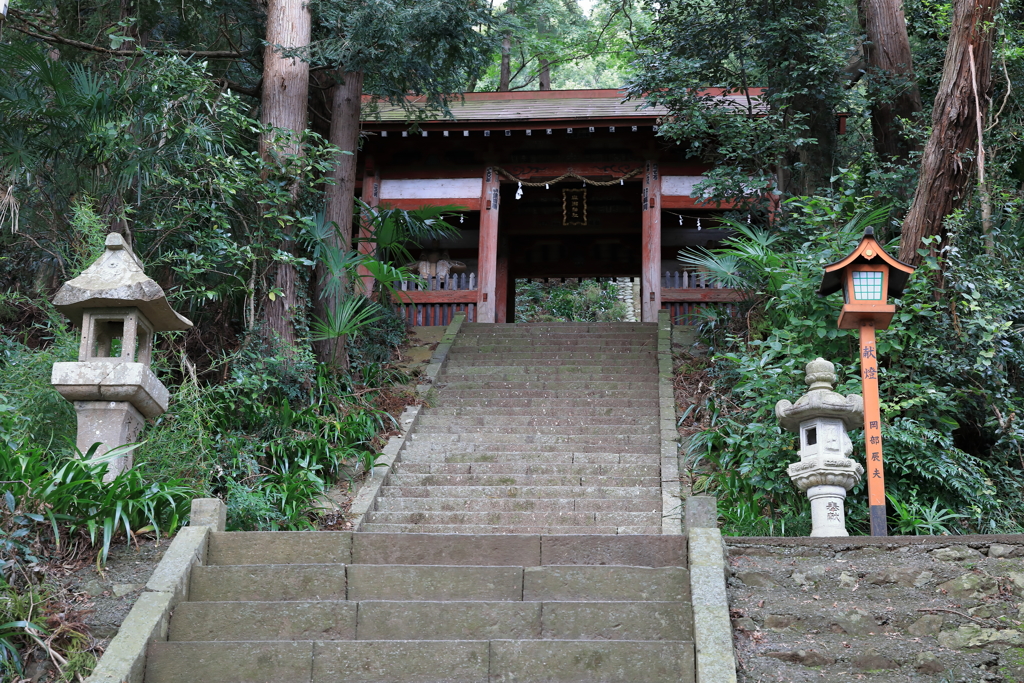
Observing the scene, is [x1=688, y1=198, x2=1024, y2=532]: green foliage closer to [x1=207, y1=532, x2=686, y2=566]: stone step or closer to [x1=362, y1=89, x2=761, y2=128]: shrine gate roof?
[x1=207, y1=532, x2=686, y2=566]: stone step

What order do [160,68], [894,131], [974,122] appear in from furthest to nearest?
[894,131] < [160,68] < [974,122]

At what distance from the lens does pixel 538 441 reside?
8914mm

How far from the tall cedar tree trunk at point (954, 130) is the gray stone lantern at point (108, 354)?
19.1 ft

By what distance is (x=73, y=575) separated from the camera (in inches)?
203

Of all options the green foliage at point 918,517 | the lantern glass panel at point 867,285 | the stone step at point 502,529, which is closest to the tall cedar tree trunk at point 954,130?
the lantern glass panel at point 867,285

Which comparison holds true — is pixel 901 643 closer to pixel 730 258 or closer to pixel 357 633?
pixel 357 633

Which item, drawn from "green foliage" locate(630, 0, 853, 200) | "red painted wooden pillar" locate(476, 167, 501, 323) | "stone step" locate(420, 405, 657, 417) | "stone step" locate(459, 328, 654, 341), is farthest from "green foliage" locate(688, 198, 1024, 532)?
"red painted wooden pillar" locate(476, 167, 501, 323)

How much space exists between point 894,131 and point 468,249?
6752 mm

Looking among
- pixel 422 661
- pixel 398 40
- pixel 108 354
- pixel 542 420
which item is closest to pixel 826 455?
pixel 422 661

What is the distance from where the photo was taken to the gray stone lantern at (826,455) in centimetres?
605

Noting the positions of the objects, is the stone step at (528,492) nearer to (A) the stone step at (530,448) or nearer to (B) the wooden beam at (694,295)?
(A) the stone step at (530,448)

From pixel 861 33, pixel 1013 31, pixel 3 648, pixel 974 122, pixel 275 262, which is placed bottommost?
pixel 3 648

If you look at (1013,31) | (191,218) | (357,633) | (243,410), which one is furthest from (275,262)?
(1013,31)

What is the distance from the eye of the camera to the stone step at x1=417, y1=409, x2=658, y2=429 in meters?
9.33
